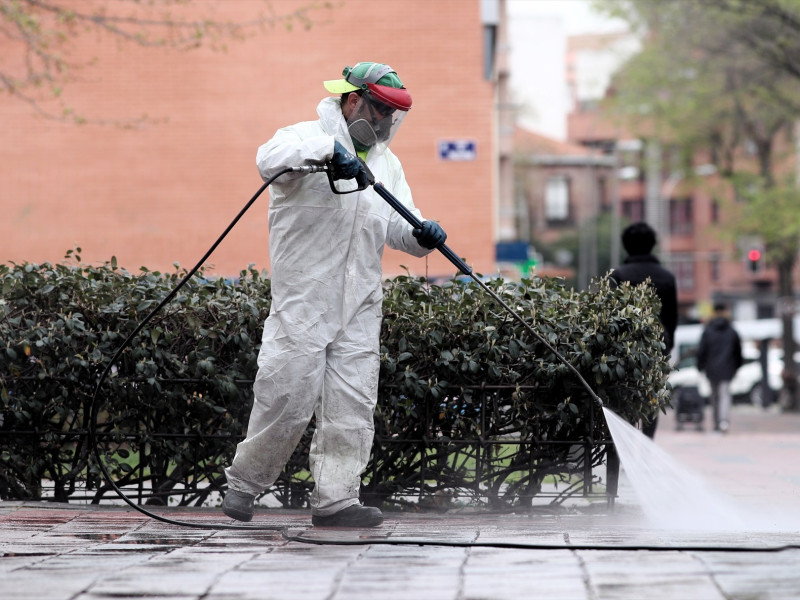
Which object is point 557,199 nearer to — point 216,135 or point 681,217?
point 681,217

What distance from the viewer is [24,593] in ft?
10.9

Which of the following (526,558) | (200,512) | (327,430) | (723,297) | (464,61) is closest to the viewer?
(526,558)

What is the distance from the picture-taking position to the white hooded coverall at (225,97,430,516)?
4.87 m

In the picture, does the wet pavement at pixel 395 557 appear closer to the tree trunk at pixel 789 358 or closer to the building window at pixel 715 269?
the tree trunk at pixel 789 358

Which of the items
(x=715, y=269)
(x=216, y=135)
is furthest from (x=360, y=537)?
(x=715, y=269)

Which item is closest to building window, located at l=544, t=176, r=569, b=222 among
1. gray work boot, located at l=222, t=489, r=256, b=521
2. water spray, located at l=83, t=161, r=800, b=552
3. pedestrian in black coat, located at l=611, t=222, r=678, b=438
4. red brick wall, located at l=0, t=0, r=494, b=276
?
red brick wall, located at l=0, t=0, r=494, b=276

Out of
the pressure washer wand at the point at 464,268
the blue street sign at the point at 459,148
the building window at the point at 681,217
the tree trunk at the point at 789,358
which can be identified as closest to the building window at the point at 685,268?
the building window at the point at 681,217

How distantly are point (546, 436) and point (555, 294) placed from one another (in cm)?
69

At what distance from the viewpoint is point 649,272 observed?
778 centimetres

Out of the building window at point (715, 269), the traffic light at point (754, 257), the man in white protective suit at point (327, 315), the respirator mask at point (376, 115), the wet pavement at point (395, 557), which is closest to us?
the wet pavement at point (395, 557)

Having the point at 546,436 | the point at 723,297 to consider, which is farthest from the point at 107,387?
the point at 723,297

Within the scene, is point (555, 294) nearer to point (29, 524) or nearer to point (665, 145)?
point (29, 524)

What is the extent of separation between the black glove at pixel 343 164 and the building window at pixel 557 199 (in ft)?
244

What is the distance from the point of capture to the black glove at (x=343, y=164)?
15.2 feet
